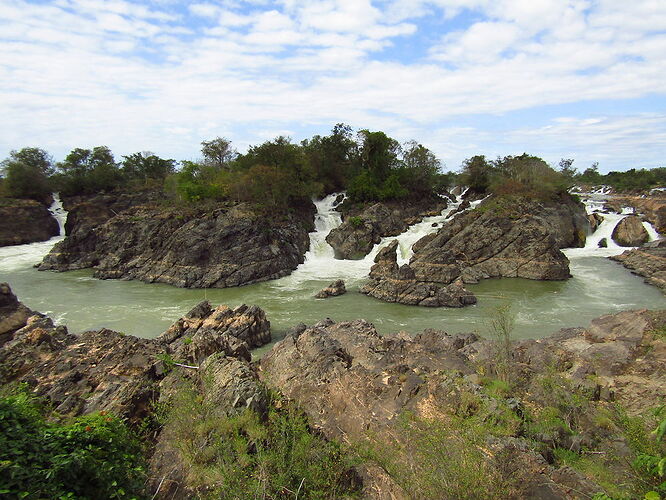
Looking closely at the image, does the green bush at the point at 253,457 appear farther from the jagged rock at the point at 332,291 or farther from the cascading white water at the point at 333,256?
the cascading white water at the point at 333,256

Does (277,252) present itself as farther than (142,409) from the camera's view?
Yes

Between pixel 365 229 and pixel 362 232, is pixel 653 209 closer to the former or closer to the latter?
pixel 365 229

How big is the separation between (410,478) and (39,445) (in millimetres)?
5205

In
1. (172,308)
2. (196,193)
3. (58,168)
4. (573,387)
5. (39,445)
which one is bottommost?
(172,308)

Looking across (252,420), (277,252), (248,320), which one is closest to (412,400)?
(252,420)

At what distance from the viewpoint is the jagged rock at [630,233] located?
117 ft

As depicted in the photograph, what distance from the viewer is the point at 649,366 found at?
1133 cm

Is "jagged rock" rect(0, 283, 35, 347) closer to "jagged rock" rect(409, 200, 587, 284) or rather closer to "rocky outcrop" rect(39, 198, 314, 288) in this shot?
"rocky outcrop" rect(39, 198, 314, 288)

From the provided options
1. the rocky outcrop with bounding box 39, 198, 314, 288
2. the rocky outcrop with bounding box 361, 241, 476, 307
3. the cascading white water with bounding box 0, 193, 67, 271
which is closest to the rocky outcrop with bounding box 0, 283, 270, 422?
the rocky outcrop with bounding box 361, 241, 476, 307

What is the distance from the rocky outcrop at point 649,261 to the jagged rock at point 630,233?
10.8 feet

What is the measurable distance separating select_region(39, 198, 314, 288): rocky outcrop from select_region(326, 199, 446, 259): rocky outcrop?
3.62 meters

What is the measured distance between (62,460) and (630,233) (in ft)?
148

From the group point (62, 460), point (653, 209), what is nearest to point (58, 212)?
point (62, 460)

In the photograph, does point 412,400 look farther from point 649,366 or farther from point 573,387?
point 649,366
